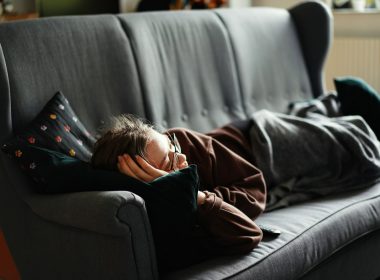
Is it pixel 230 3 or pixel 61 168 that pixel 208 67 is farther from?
pixel 230 3

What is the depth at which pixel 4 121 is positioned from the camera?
70.8 inches

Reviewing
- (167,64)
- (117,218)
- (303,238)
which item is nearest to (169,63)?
(167,64)

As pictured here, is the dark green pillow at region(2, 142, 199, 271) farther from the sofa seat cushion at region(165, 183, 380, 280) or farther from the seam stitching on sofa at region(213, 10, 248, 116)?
the seam stitching on sofa at region(213, 10, 248, 116)

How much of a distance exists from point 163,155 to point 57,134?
0.35 m

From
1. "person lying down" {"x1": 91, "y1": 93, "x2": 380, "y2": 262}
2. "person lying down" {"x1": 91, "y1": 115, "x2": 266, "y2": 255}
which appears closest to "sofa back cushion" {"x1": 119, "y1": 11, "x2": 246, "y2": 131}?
"person lying down" {"x1": 91, "y1": 93, "x2": 380, "y2": 262}

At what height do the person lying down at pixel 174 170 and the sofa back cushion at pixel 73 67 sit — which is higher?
the sofa back cushion at pixel 73 67

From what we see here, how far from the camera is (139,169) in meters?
1.61

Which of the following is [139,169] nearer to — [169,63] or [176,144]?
[176,144]

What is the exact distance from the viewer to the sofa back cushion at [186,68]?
90.4 inches

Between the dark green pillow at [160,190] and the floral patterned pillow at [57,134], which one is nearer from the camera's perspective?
the dark green pillow at [160,190]

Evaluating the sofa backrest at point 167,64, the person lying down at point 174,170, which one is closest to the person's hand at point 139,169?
the person lying down at point 174,170

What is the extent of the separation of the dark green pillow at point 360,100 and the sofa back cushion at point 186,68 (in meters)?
0.43

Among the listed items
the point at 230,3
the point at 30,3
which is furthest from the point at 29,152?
the point at 230,3

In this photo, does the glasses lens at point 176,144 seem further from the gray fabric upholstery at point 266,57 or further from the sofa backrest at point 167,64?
the gray fabric upholstery at point 266,57
